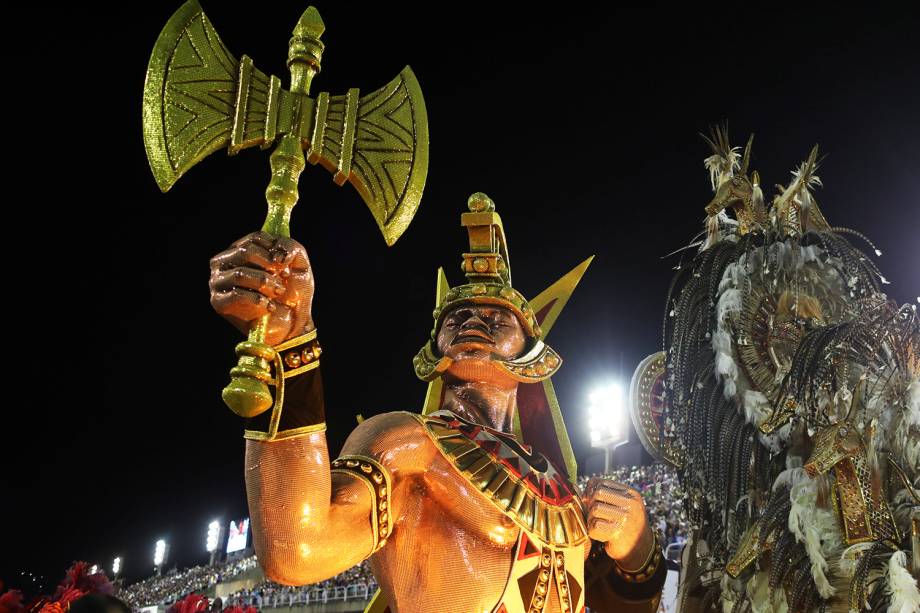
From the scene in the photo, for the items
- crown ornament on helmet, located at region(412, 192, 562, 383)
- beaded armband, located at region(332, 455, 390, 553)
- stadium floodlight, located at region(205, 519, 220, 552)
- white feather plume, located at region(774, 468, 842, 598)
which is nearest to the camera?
beaded armband, located at region(332, 455, 390, 553)

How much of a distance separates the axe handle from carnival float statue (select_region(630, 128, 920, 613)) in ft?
9.88

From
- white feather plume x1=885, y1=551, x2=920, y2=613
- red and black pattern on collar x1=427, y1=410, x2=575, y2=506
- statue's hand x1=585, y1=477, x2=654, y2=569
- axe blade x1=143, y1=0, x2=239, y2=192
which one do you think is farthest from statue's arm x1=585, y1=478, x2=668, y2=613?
axe blade x1=143, y1=0, x2=239, y2=192

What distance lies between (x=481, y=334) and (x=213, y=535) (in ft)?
149

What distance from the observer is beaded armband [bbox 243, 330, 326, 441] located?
1698mm

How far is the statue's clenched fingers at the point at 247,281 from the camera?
166 centimetres

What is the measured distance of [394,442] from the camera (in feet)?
7.01

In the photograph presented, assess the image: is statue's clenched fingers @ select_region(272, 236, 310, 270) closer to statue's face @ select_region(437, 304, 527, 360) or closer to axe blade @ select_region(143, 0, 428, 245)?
axe blade @ select_region(143, 0, 428, 245)

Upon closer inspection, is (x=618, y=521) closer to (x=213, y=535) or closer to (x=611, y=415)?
(x=611, y=415)

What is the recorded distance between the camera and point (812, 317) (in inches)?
168

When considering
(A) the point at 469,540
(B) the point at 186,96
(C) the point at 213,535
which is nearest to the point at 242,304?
(B) the point at 186,96

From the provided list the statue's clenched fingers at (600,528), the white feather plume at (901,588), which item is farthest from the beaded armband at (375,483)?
the white feather plume at (901,588)

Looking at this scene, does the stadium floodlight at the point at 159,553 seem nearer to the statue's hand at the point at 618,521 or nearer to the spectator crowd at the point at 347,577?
the spectator crowd at the point at 347,577

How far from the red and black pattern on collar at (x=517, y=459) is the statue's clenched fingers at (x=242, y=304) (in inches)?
34.8

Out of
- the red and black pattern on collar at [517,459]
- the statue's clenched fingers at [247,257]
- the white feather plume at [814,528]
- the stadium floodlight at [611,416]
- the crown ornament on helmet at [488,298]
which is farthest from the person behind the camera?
the stadium floodlight at [611,416]
